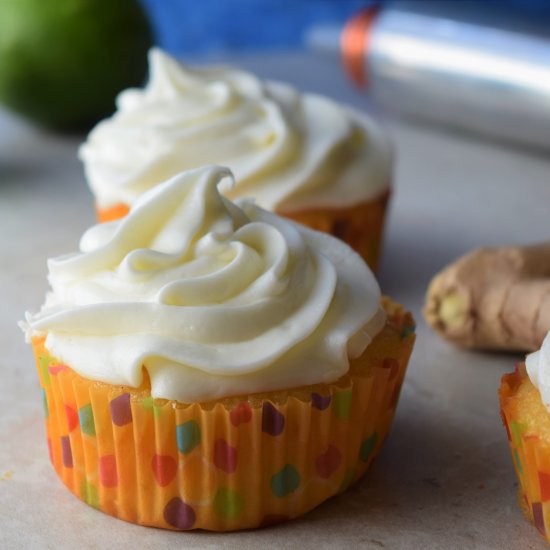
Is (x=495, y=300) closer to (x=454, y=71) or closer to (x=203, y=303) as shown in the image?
(x=203, y=303)

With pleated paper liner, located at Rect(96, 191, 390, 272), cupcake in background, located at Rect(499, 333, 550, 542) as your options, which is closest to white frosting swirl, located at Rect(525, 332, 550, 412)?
cupcake in background, located at Rect(499, 333, 550, 542)

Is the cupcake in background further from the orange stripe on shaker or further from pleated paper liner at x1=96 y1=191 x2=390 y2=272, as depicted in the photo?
the orange stripe on shaker

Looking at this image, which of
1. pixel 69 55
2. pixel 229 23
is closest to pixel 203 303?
pixel 69 55

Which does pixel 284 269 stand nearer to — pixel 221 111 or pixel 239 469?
pixel 239 469

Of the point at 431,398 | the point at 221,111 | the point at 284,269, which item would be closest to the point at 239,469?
the point at 284,269

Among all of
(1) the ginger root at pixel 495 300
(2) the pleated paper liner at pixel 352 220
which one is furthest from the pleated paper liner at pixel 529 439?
(2) the pleated paper liner at pixel 352 220

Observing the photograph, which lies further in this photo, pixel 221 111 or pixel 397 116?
pixel 397 116
